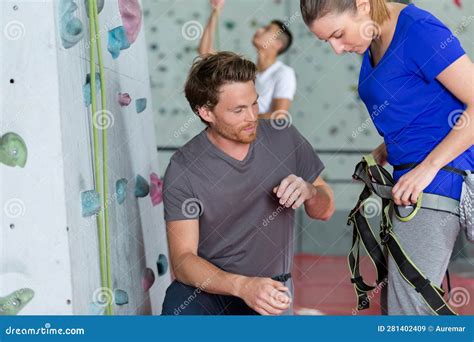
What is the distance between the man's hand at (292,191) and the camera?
2092mm

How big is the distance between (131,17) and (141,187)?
0.50 m

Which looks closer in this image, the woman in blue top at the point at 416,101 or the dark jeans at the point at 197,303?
the woman in blue top at the point at 416,101

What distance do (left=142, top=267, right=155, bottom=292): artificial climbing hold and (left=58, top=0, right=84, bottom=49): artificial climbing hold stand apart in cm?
88

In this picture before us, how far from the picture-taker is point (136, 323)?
6.48 feet

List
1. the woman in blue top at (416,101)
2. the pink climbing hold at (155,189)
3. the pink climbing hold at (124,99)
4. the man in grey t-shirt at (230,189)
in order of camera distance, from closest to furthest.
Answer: the woman in blue top at (416,101), the man in grey t-shirt at (230,189), the pink climbing hold at (124,99), the pink climbing hold at (155,189)

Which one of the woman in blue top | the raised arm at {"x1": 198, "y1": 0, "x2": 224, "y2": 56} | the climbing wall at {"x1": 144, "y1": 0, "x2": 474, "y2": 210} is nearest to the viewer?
the woman in blue top

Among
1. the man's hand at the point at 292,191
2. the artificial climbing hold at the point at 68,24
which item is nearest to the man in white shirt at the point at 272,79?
the man's hand at the point at 292,191

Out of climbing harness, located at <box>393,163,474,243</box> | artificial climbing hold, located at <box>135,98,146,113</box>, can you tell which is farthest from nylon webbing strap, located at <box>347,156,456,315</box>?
artificial climbing hold, located at <box>135,98,146,113</box>

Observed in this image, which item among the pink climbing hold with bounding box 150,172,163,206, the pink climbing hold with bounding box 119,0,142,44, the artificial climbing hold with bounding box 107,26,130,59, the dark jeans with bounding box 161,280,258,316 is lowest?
the dark jeans with bounding box 161,280,258,316

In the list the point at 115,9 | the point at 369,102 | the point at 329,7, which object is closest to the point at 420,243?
the point at 369,102

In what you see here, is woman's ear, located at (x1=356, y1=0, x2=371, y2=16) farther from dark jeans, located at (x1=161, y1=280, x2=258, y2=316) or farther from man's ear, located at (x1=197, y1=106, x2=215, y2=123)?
dark jeans, located at (x1=161, y1=280, x2=258, y2=316)

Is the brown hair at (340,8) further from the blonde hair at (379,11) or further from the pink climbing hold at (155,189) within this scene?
the pink climbing hold at (155,189)

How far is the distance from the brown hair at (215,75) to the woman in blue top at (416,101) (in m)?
0.61

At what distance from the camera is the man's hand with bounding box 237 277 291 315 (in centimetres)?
182
